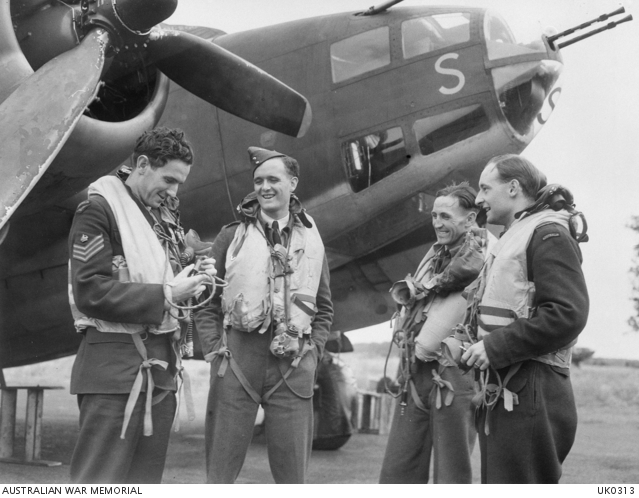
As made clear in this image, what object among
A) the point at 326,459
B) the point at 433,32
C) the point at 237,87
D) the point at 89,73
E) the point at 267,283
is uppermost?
the point at 433,32

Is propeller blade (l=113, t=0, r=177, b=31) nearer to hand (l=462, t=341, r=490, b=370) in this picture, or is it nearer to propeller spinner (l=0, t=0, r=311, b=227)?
propeller spinner (l=0, t=0, r=311, b=227)

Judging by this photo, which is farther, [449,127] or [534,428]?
[449,127]

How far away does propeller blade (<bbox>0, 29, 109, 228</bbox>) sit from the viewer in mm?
3227

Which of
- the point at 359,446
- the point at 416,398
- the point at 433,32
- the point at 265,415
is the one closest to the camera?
the point at 265,415

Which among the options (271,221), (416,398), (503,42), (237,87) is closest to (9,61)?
(237,87)

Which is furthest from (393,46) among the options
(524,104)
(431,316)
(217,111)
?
(431,316)

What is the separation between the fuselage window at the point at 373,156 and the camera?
5375 millimetres

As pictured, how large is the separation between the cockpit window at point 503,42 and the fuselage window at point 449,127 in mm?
412

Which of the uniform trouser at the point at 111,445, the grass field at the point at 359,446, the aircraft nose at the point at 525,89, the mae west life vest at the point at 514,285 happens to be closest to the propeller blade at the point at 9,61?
the uniform trouser at the point at 111,445

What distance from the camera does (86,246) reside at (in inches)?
101

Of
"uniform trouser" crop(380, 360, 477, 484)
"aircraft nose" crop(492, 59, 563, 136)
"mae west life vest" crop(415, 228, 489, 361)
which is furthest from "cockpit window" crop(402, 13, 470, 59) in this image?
"uniform trouser" crop(380, 360, 477, 484)

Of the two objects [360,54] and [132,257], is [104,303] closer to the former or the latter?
[132,257]

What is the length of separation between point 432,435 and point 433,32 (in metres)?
3.18

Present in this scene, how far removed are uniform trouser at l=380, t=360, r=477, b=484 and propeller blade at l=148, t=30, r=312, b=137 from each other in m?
2.17
